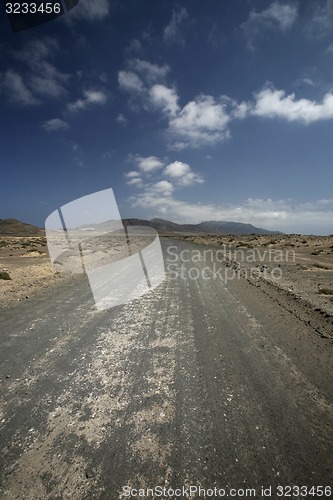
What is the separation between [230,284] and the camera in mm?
12531

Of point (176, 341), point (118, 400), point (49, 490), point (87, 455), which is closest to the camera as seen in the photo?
point (49, 490)

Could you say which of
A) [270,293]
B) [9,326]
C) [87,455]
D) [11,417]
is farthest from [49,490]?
[270,293]

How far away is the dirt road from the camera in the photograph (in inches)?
113

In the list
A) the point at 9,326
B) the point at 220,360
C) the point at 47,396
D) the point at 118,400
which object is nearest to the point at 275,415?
the point at 220,360

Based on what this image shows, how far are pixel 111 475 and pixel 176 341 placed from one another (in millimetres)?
3349

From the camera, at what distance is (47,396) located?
4.06 m

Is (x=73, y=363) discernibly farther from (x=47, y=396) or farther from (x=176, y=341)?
(x=176, y=341)

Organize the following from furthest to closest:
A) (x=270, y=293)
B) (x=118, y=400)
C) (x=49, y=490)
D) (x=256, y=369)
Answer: (x=270, y=293), (x=256, y=369), (x=118, y=400), (x=49, y=490)

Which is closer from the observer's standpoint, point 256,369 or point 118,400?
point 118,400

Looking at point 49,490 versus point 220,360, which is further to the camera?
point 220,360

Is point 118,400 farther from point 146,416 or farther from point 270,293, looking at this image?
point 270,293

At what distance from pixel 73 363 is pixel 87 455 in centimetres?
216

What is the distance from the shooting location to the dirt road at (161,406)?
2.87 metres

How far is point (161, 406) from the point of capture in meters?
3.92
